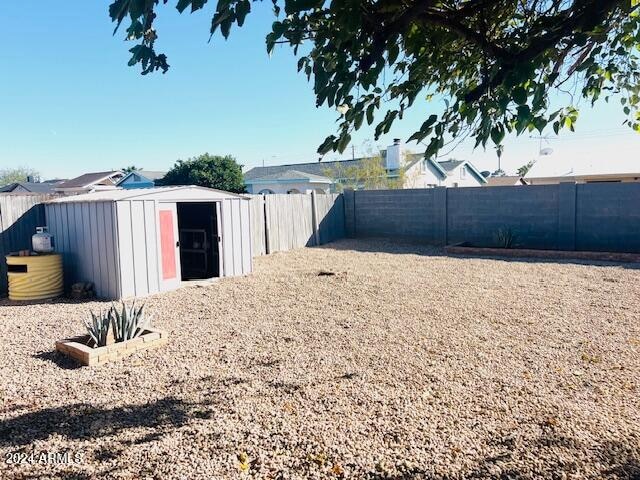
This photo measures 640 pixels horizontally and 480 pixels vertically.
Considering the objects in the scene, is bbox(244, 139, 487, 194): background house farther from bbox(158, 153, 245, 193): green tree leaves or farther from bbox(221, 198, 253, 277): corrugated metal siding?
bbox(221, 198, 253, 277): corrugated metal siding

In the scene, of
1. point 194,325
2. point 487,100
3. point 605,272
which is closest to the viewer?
point 487,100

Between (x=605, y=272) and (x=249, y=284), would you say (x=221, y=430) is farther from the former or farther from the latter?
(x=605, y=272)

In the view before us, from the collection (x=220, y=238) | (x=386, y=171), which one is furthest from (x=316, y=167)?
(x=220, y=238)

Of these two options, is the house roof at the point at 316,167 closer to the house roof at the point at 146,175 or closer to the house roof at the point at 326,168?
the house roof at the point at 326,168

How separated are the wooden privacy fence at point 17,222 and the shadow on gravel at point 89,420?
222 inches

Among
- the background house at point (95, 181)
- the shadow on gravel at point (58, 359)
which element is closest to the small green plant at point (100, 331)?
the shadow on gravel at point (58, 359)

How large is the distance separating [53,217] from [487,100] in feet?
27.4

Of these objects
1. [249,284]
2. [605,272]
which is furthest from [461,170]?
[249,284]

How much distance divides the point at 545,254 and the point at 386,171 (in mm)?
13436

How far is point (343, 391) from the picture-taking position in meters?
3.86

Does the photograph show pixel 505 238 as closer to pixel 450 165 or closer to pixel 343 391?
pixel 343 391

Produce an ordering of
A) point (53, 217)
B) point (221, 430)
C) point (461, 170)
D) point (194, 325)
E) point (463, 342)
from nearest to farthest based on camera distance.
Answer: point (221, 430) → point (463, 342) → point (194, 325) → point (53, 217) → point (461, 170)

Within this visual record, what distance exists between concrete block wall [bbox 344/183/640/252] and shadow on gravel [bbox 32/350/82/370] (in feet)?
37.3

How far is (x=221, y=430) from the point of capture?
3227 millimetres
